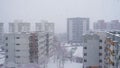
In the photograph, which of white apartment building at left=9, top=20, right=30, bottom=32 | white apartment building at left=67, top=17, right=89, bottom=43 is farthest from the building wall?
white apartment building at left=67, top=17, right=89, bottom=43

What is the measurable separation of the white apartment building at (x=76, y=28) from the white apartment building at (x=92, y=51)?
9.35 m

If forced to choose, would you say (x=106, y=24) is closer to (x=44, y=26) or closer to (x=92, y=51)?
(x=44, y=26)

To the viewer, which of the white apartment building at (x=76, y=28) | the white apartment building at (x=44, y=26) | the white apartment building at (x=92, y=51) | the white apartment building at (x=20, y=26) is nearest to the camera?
the white apartment building at (x=92, y=51)

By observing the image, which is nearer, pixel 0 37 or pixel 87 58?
pixel 87 58

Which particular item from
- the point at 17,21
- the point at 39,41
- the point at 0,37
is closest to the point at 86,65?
the point at 39,41

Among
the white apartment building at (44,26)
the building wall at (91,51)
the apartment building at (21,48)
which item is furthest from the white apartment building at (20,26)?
the building wall at (91,51)

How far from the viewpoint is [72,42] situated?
47.8 feet

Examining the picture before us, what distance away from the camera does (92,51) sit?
17.0 feet

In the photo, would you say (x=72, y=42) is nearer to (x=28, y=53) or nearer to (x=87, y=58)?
(x=28, y=53)

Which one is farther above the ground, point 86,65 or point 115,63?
point 115,63

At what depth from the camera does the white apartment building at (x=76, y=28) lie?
14711mm

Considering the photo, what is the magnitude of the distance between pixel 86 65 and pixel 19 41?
2.44 metres

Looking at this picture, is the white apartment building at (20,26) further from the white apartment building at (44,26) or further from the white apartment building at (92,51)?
the white apartment building at (92,51)

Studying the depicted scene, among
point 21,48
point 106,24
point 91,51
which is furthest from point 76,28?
point 91,51
